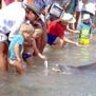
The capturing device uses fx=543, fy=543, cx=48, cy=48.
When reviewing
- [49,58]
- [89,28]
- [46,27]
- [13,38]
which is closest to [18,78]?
[13,38]

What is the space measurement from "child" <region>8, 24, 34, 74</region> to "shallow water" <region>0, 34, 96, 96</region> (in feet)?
0.64

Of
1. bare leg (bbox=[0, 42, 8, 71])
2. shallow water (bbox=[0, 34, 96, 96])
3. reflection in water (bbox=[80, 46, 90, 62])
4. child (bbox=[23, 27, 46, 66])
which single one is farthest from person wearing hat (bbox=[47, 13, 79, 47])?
bare leg (bbox=[0, 42, 8, 71])

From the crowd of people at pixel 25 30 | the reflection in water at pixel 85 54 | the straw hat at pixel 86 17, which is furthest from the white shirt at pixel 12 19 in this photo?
the straw hat at pixel 86 17

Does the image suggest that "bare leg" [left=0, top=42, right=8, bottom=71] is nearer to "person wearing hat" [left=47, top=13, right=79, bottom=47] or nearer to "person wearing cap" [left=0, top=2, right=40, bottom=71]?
"person wearing cap" [left=0, top=2, right=40, bottom=71]

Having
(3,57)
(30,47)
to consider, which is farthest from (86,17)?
(3,57)

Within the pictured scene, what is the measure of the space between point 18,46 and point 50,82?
0.73m

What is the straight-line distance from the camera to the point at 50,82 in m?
7.66

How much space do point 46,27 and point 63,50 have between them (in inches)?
28.5

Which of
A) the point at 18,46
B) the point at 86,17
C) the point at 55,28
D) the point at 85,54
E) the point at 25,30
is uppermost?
the point at 25,30

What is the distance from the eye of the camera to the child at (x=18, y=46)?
25.9 feet

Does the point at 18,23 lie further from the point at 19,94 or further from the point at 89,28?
the point at 89,28

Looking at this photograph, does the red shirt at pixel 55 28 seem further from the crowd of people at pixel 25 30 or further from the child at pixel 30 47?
the child at pixel 30 47

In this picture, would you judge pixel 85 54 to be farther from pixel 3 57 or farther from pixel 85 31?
pixel 3 57

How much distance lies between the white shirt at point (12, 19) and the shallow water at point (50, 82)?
0.66m
